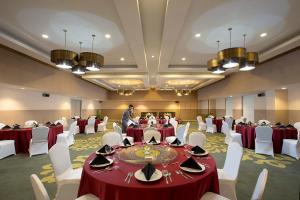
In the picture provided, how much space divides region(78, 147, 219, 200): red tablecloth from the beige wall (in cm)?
1647

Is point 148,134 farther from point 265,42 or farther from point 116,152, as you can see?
point 265,42

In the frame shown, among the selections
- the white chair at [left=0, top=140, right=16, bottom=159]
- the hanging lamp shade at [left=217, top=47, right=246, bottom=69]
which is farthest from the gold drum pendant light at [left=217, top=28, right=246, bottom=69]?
the white chair at [left=0, top=140, right=16, bottom=159]

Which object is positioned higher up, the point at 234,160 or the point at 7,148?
the point at 234,160

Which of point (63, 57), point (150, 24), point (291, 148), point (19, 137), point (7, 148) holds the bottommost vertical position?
point (7, 148)

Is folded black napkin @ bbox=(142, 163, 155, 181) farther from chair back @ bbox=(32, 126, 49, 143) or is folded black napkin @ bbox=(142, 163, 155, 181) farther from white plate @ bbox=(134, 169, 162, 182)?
chair back @ bbox=(32, 126, 49, 143)

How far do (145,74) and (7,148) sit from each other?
6.68m

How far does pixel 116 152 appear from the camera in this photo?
116 inches

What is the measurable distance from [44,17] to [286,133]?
27.1ft

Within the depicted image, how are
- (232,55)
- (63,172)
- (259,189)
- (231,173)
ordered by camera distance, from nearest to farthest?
(259,189) → (231,173) → (63,172) → (232,55)

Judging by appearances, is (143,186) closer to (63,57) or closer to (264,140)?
(63,57)

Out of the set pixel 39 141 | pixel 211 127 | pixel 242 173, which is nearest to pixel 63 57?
pixel 39 141

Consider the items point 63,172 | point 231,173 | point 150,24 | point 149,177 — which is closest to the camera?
point 149,177

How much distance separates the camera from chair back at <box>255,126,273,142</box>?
226 inches

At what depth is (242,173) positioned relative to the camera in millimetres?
4289
